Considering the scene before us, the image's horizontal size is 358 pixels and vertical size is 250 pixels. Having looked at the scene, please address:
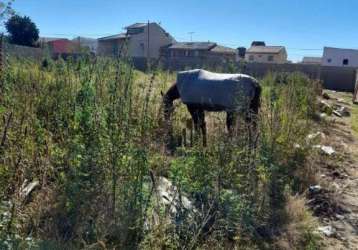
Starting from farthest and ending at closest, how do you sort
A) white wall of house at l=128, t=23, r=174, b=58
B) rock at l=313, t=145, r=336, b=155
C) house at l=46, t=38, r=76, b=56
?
1. white wall of house at l=128, t=23, r=174, b=58
2. house at l=46, t=38, r=76, b=56
3. rock at l=313, t=145, r=336, b=155

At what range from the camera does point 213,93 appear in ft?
15.3

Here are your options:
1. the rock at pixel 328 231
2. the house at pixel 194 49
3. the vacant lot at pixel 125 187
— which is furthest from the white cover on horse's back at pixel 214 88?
the house at pixel 194 49

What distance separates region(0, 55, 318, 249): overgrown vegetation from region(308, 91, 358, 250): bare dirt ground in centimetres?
25

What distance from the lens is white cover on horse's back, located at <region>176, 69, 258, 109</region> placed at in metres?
4.52

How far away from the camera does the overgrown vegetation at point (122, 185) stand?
2.38m

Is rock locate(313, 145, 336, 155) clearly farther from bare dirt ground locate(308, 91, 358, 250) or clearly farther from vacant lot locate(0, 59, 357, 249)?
vacant lot locate(0, 59, 357, 249)

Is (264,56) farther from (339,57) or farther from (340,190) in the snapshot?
(340,190)

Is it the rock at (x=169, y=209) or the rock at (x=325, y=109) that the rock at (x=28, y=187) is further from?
the rock at (x=325, y=109)

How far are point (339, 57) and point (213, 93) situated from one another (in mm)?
40608

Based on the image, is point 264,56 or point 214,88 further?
point 264,56

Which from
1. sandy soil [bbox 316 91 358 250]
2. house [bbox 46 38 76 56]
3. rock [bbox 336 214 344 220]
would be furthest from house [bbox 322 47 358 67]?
rock [bbox 336 214 344 220]

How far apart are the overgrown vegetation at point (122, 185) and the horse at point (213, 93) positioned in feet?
2.75

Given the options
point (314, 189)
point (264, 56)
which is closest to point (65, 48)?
point (314, 189)

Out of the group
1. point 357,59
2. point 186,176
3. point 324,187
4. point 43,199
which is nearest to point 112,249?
point 43,199
